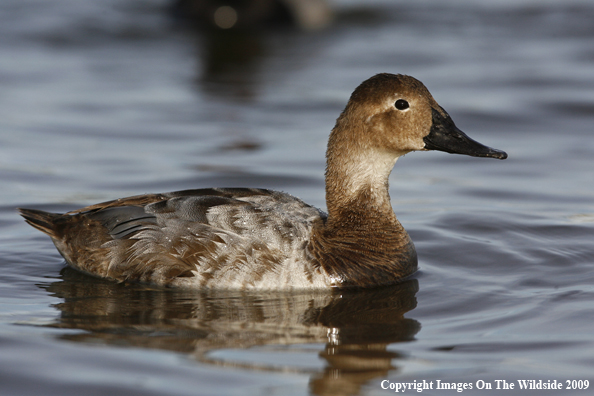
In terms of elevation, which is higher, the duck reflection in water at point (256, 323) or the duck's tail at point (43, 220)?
the duck's tail at point (43, 220)

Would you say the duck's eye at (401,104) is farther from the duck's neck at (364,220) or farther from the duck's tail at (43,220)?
the duck's tail at (43,220)

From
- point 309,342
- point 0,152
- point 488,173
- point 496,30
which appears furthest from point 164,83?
point 309,342

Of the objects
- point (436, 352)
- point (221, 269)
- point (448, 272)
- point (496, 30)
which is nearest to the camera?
point (436, 352)

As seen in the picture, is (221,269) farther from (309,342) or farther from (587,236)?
(587,236)

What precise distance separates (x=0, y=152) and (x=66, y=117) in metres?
1.65

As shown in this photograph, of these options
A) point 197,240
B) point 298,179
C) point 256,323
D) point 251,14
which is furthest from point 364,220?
point 251,14

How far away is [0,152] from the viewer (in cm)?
1015

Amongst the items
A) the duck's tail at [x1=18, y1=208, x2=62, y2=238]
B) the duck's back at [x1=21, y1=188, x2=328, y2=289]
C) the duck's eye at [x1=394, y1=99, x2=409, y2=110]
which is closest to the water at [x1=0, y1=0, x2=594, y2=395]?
the duck's back at [x1=21, y1=188, x2=328, y2=289]

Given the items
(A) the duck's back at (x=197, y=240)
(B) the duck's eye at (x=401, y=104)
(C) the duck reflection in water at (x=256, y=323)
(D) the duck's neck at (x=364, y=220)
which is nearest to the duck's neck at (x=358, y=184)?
(D) the duck's neck at (x=364, y=220)

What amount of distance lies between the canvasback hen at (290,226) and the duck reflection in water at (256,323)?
135 mm

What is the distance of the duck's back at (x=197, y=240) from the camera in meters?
6.15

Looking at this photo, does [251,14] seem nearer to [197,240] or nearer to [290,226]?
[290,226]

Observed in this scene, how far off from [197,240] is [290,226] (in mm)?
700

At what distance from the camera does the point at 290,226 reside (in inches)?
249
